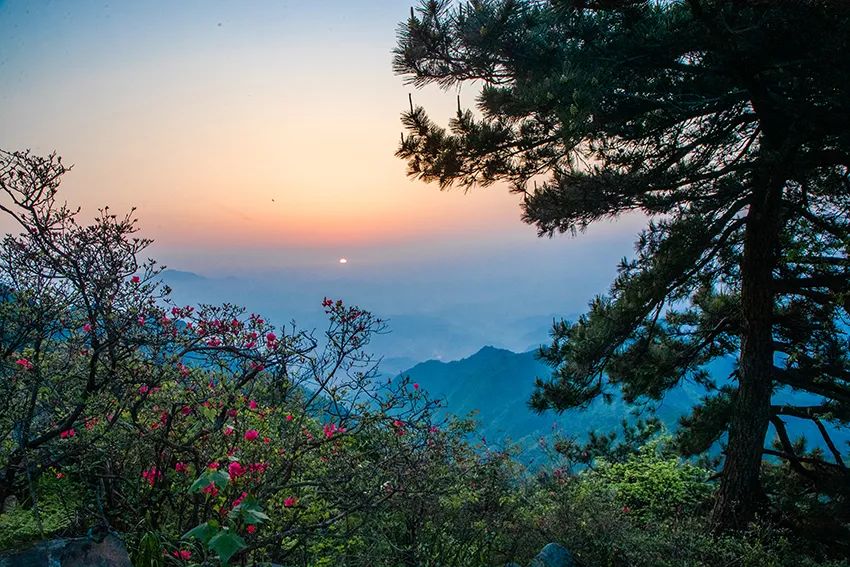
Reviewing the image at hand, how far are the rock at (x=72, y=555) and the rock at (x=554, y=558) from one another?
12.3ft

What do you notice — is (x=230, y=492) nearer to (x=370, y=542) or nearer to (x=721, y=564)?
(x=370, y=542)

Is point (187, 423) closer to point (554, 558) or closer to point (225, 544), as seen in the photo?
point (225, 544)

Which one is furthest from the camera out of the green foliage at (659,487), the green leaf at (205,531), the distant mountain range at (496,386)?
the distant mountain range at (496,386)

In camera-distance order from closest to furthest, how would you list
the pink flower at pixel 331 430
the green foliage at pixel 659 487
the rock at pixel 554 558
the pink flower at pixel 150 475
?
the pink flower at pixel 150 475 < the pink flower at pixel 331 430 < the rock at pixel 554 558 < the green foliage at pixel 659 487

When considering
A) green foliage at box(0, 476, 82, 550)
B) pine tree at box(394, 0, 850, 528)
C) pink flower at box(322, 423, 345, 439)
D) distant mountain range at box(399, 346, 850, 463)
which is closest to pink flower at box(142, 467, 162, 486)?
green foliage at box(0, 476, 82, 550)

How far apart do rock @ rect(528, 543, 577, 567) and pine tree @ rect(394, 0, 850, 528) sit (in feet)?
8.02

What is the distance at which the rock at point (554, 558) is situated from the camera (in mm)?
5023

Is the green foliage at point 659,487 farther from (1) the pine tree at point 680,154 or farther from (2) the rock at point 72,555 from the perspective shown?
(2) the rock at point 72,555

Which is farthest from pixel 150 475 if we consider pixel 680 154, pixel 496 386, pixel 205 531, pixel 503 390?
pixel 496 386

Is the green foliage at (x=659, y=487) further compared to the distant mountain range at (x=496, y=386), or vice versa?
Answer: the distant mountain range at (x=496, y=386)

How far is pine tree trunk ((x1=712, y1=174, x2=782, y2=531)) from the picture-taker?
Result: 6559 mm

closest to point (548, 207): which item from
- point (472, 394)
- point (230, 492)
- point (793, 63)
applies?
point (793, 63)

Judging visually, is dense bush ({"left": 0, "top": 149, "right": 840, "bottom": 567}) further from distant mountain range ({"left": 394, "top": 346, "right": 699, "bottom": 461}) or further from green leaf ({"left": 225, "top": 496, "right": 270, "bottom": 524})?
distant mountain range ({"left": 394, "top": 346, "right": 699, "bottom": 461})

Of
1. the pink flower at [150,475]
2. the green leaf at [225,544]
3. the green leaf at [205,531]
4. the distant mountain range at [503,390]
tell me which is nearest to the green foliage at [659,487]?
the pink flower at [150,475]
